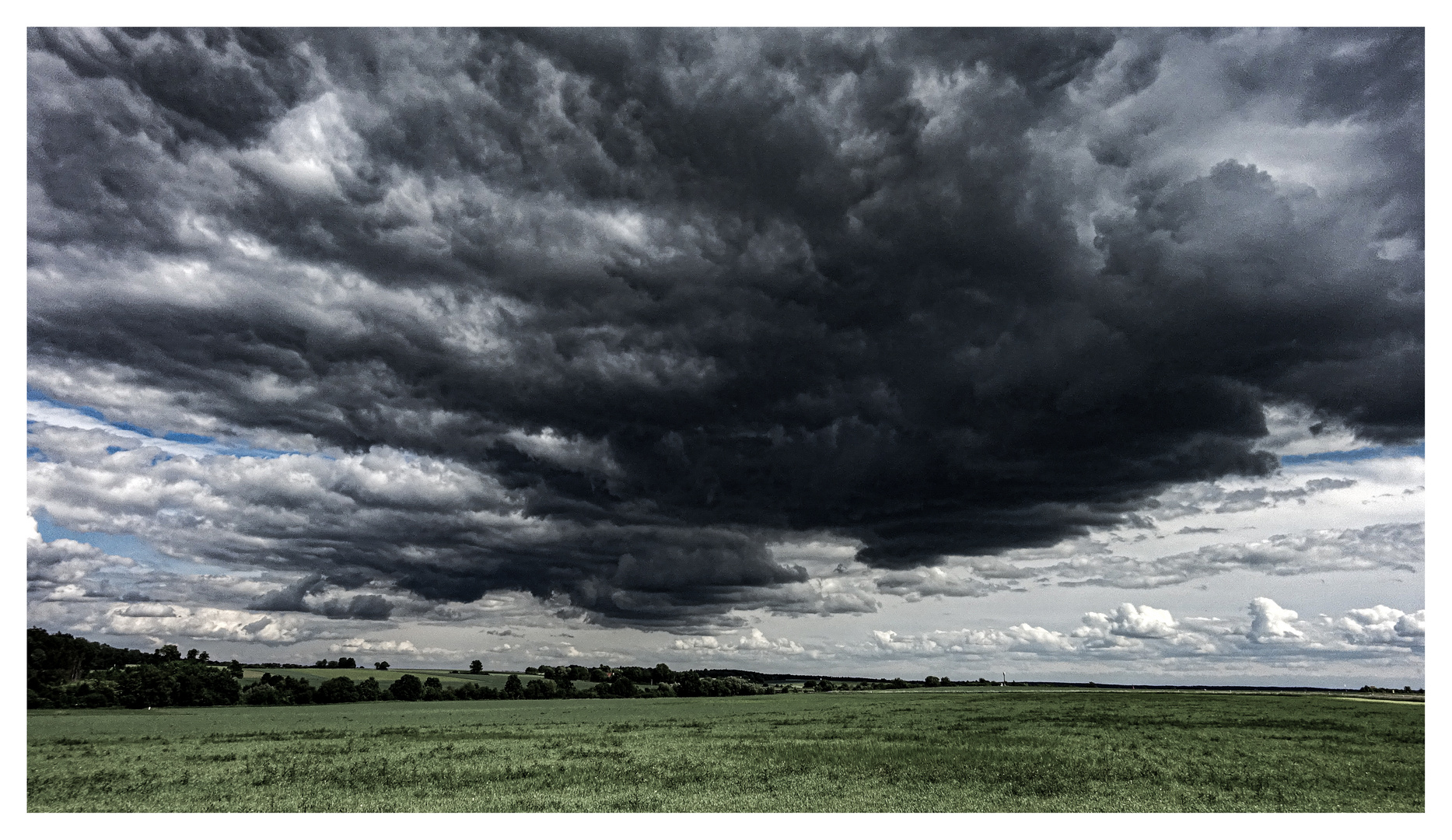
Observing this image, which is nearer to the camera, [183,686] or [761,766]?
[761,766]

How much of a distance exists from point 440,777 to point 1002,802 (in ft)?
103

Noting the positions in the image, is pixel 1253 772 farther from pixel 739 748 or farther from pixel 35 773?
pixel 35 773

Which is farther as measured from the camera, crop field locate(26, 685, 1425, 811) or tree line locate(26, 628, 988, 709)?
tree line locate(26, 628, 988, 709)

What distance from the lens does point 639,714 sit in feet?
357

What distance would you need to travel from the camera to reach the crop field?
37219 millimetres

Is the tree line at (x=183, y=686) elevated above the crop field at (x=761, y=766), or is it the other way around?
the crop field at (x=761, y=766)

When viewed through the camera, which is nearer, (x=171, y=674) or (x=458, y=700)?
(x=171, y=674)

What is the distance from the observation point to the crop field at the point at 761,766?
37.2 m

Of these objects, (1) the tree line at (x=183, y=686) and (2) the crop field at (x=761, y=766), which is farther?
(1) the tree line at (x=183, y=686)

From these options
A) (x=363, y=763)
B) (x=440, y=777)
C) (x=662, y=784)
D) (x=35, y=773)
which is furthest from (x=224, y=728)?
(x=662, y=784)

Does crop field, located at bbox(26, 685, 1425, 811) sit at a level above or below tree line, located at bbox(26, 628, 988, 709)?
above

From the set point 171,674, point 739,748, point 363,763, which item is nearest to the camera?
point 363,763

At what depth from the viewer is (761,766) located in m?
46.9

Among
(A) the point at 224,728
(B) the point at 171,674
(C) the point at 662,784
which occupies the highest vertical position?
(C) the point at 662,784
